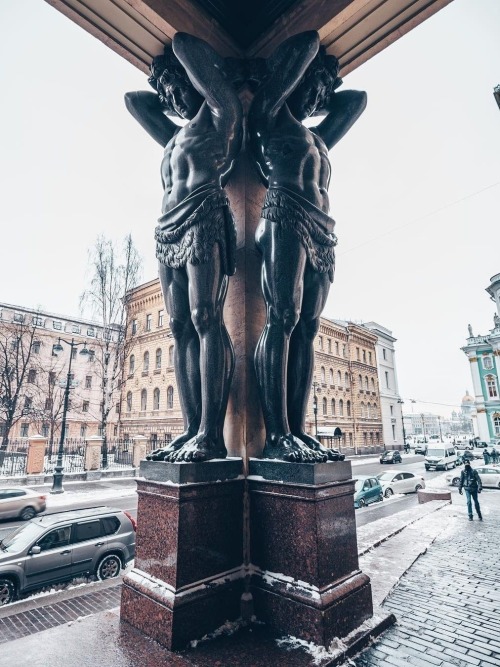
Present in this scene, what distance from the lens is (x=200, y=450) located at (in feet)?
8.50

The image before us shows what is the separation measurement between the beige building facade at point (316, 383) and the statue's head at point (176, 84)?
23.5m

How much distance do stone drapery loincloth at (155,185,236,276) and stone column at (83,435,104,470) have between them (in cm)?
2271

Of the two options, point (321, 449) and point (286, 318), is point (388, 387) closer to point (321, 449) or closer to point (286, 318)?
point (321, 449)

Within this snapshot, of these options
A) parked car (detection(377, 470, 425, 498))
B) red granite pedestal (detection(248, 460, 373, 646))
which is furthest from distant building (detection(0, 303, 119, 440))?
red granite pedestal (detection(248, 460, 373, 646))

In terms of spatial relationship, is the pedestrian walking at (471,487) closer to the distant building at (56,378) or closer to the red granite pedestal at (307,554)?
the red granite pedestal at (307,554)

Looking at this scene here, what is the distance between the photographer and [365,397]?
47.3 meters

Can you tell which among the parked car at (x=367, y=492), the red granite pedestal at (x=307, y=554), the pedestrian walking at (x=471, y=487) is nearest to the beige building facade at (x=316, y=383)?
the parked car at (x=367, y=492)

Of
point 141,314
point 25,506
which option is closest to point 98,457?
point 25,506

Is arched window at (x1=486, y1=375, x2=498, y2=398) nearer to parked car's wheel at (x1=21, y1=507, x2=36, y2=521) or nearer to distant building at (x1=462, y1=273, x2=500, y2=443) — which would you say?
distant building at (x1=462, y1=273, x2=500, y2=443)

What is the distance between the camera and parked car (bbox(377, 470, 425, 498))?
61.2 ft

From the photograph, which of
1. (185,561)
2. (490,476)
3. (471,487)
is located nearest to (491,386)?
(490,476)

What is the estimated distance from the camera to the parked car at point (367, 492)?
Result: 51.1ft

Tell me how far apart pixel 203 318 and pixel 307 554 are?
1667mm

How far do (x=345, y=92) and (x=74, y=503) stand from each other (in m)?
17.0
